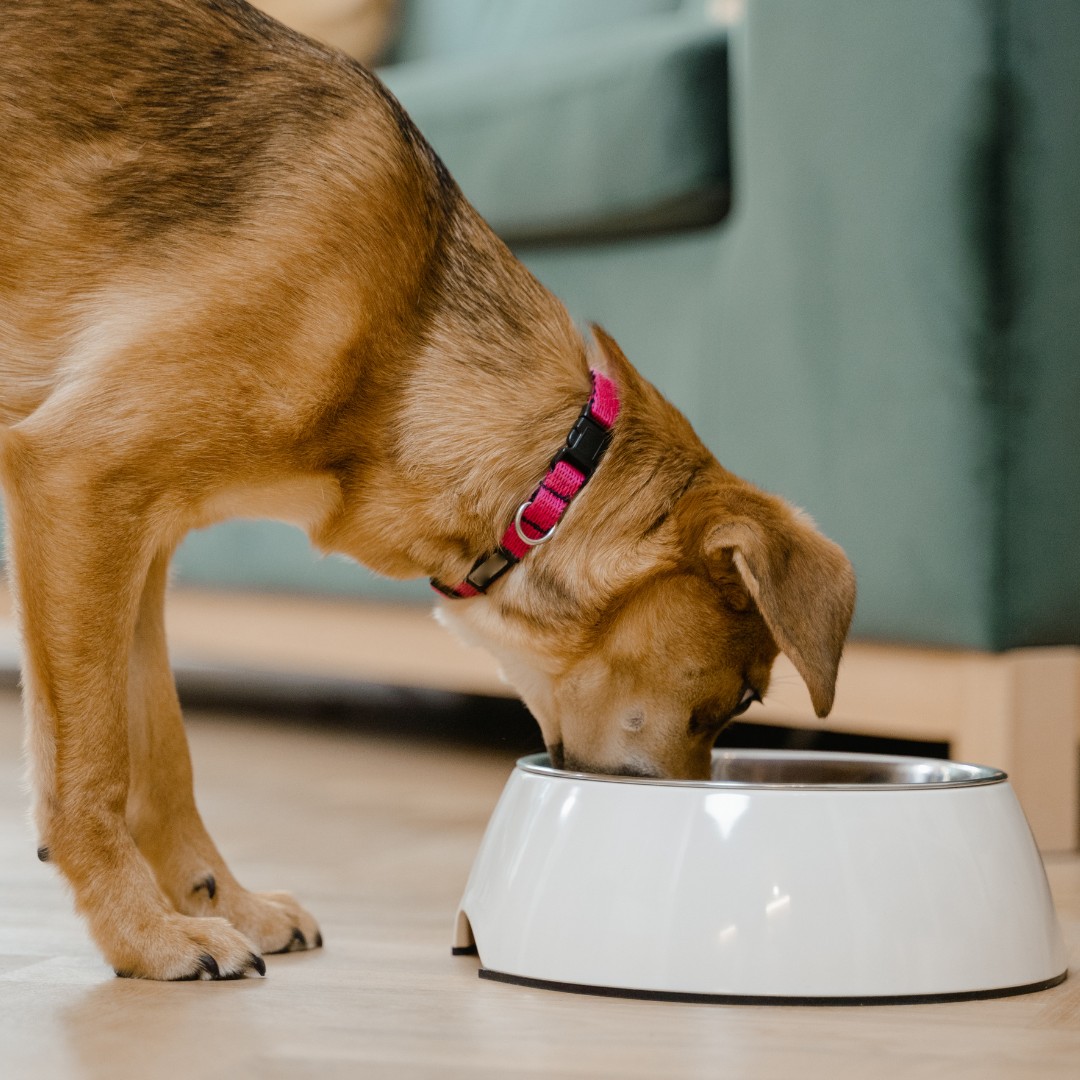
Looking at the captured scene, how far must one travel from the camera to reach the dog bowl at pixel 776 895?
1.46 metres

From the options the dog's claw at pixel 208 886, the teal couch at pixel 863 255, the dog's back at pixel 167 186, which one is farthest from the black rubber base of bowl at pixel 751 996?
the teal couch at pixel 863 255

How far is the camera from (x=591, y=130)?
2.72 m

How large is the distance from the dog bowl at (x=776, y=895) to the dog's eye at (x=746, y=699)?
392 millimetres

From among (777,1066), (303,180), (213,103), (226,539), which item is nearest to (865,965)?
(777,1066)

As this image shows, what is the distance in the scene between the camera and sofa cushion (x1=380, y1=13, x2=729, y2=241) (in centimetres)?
263

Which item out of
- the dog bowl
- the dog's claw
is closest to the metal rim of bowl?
the dog bowl

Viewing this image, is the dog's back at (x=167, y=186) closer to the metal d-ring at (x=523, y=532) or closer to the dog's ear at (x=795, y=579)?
the metal d-ring at (x=523, y=532)

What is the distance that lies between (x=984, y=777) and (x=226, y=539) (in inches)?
82.8

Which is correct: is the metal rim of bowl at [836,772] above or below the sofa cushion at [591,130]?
below

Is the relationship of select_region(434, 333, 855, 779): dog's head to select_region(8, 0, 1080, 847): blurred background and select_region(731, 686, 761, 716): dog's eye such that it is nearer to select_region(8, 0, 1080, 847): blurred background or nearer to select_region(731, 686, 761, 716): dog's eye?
select_region(731, 686, 761, 716): dog's eye

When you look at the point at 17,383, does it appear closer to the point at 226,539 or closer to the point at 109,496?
the point at 109,496

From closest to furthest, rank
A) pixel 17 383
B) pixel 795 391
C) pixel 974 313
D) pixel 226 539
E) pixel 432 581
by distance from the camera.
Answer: pixel 17 383 → pixel 432 581 → pixel 974 313 → pixel 795 391 → pixel 226 539

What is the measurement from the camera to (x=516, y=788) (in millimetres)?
1657

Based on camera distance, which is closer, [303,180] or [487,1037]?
[487,1037]
